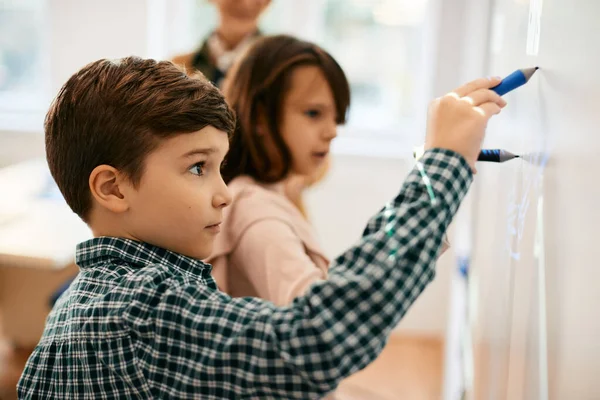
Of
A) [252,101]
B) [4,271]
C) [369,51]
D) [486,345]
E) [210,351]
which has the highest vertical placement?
[369,51]

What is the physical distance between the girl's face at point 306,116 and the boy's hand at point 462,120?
2.00ft

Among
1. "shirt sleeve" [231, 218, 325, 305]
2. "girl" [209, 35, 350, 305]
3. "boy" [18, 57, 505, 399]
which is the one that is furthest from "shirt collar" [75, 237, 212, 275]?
"girl" [209, 35, 350, 305]

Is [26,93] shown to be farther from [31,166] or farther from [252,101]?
[252,101]

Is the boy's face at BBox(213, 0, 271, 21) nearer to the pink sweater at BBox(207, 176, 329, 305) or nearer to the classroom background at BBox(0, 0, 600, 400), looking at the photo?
the classroom background at BBox(0, 0, 600, 400)

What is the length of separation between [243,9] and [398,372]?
165cm

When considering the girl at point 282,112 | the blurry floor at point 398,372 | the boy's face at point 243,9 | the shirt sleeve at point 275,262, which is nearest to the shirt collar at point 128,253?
the shirt sleeve at point 275,262

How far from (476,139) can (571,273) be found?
0.68 feet

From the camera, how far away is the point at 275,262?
0.99m

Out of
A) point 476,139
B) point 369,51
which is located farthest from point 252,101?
point 369,51

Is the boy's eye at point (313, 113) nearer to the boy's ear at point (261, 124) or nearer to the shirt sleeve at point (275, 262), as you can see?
the boy's ear at point (261, 124)

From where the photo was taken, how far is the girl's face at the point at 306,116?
1218 millimetres

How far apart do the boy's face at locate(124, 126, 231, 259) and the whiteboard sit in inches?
11.9

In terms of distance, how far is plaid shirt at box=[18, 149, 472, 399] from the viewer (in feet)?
1.82

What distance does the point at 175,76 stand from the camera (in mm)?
732
